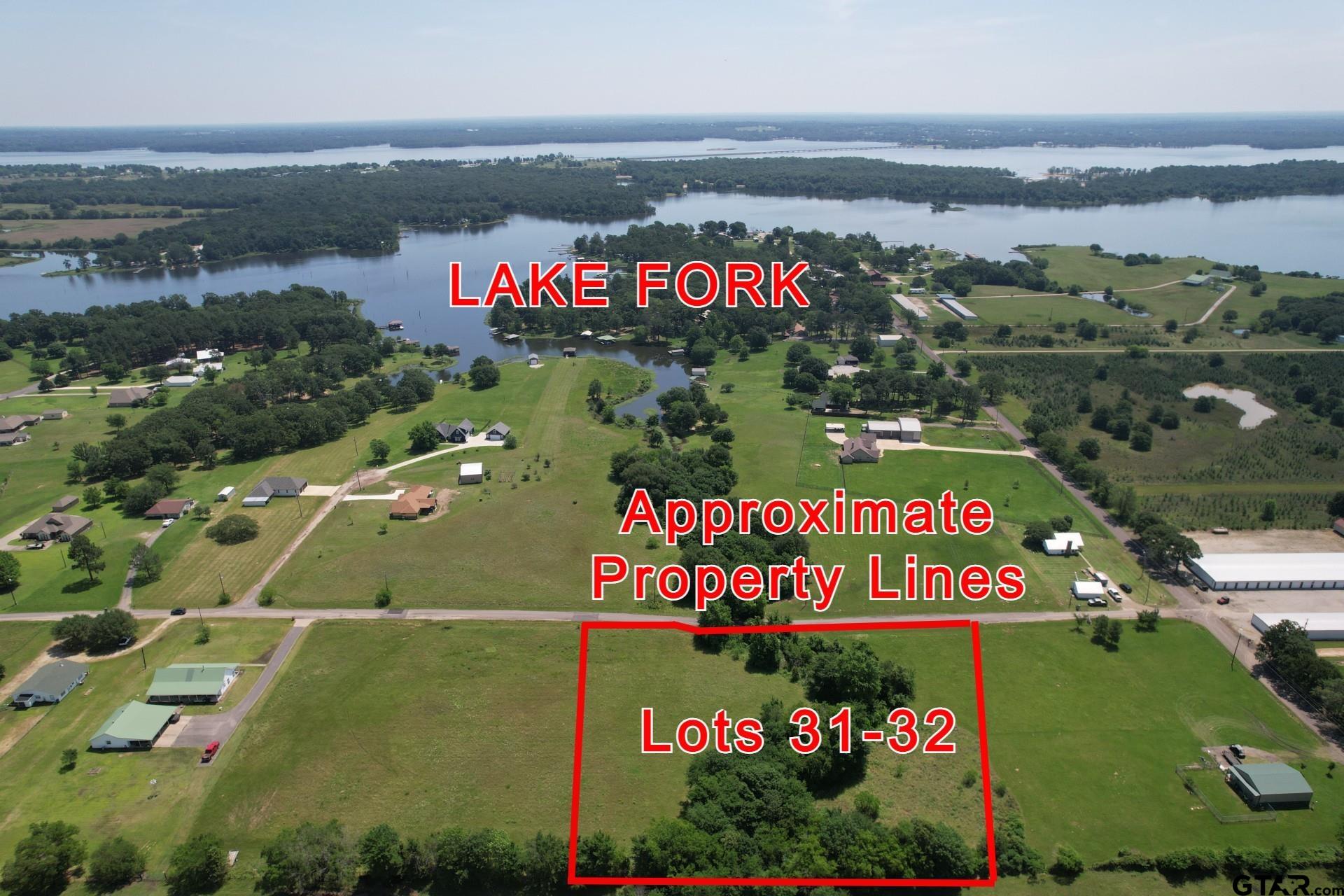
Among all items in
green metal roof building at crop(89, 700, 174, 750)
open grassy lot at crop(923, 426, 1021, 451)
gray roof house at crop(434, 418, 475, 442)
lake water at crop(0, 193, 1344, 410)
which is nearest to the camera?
green metal roof building at crop(89, 700, 174, 750)

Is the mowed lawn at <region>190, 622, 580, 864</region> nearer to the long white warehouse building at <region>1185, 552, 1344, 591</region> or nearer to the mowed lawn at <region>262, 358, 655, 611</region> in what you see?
the mowed lawn at <region>262, 358, 655, 611</region>

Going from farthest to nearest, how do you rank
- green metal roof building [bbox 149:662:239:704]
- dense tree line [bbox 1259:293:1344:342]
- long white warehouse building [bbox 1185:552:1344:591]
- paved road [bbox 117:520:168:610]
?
dense tree line [bbox 1259:293:1344:342]
paved road [bbox 117:520:168:610]
long white warehouse building [bbox 1185:552:1344:591]
green metal roof building [bbox 149:662:239:704]

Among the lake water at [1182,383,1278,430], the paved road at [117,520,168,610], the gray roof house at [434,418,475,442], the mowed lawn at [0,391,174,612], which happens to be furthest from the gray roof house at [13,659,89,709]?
the lake water at [1182,383,1278,430]

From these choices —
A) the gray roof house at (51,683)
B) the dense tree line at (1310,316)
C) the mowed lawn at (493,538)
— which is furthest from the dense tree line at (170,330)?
the dense tree line at (1310,316)

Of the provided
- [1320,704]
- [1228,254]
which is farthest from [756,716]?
[1228,254]

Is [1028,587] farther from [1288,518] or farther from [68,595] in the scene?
[68,595]

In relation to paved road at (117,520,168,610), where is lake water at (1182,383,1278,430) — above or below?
above
